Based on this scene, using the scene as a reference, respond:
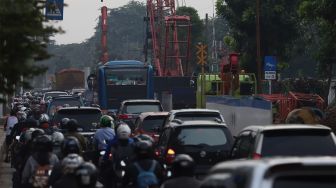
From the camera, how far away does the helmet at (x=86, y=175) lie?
10.5 metres

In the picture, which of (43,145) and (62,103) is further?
(62,103)

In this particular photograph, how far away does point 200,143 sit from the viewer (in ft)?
61.3

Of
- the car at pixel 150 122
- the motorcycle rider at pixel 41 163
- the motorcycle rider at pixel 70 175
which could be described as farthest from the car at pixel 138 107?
the motorcycle rider at pixel 70 175

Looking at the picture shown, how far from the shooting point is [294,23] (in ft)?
176

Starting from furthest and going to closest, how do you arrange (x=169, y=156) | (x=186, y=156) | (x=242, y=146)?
(x=169, y=156)
(x=242, y=146)
(x=186, y=156)

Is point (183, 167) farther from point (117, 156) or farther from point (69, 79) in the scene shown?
point (69, 79)

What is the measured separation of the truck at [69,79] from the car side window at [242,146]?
98.2m

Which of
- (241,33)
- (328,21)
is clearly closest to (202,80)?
(241,33)

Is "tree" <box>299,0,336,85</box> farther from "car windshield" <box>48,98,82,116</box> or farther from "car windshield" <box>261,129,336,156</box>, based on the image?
"car windshield" <box>261,129,336,156</box>

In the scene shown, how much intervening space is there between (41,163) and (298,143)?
348 centimetres

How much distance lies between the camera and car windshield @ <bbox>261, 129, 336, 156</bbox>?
46.5ft

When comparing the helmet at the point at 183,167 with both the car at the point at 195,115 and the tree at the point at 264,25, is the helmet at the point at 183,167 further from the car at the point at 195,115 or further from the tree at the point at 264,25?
the tree at the point at 264,25

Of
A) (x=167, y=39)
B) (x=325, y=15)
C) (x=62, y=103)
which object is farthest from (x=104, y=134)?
(x=167, y=39)

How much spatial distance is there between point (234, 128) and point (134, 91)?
1890 cm
